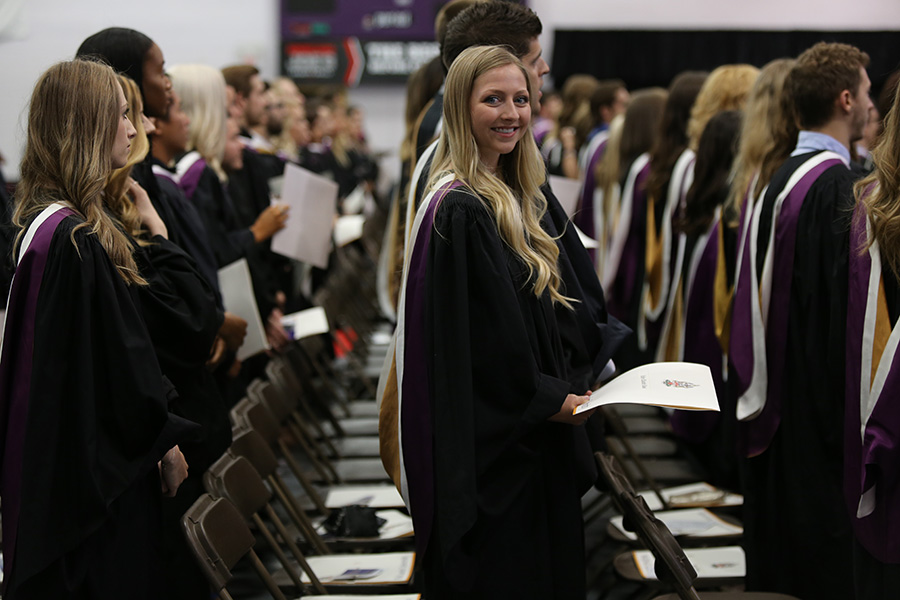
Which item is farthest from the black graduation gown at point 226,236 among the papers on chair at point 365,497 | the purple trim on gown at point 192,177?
the papers on chair at point 365,497

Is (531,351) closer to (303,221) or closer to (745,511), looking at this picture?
(745,511)

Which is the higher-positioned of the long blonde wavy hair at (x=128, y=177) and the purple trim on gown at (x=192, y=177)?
the long blonde wavy hair at (x=128, y=177)

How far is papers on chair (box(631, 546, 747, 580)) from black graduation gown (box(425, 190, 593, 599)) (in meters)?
0.71

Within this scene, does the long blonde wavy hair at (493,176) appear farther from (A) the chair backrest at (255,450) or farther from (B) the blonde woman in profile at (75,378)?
(A) the chair backrest at (255,450)

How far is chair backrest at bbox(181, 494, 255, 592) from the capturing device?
7.17 feet

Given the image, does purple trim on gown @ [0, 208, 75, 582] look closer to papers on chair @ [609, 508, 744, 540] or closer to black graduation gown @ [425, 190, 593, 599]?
black graduation gown @ [425, 190, 593, 599]

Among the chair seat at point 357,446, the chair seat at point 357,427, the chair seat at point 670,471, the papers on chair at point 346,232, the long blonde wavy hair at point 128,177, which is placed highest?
the long blonde wavy hair at point 128,177

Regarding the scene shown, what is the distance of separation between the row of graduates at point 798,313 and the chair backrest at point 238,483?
60.9 inches

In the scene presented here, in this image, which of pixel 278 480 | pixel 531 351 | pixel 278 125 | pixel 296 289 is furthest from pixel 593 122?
pixel 531 351

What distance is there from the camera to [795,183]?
3012mm

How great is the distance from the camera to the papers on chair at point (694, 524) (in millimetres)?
3332

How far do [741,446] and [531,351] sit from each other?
126 cm

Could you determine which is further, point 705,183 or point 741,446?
point 705,183

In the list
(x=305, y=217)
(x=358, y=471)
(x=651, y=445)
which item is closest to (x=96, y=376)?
(x=358, y=471)
